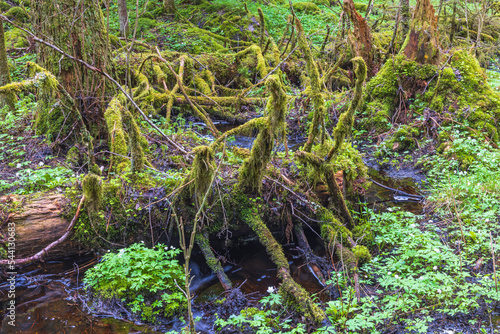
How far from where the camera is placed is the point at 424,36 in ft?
26.7

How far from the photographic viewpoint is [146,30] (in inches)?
546

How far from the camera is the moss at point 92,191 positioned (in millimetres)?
3606

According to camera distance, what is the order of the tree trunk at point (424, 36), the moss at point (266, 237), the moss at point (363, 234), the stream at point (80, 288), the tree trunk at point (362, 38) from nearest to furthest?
the stream at point (80, 288) → the moss at point (266, 237) → the moss at point (363, 234) → the tree trunk at point (424, 36) → the tree trunk at point (362, 38)

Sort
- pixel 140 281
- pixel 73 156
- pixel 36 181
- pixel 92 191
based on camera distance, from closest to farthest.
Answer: pixel 140 281
pixel 92 191
pixel 36 181
pixel 73 156

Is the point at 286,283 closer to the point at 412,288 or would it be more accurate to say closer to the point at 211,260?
the point at 211,260

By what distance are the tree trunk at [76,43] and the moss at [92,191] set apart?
2.28 m

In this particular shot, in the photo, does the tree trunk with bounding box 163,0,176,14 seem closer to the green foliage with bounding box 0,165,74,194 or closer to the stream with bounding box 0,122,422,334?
the green foliage with bounding box 0,165,74,194

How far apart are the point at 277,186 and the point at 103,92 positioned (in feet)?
10.7

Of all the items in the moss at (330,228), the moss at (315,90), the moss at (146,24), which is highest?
the moss at (146,24)

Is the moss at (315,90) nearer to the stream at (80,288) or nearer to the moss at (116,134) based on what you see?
the stream at (80,288)

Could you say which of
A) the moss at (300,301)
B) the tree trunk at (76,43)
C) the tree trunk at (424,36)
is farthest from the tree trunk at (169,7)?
the moss at (300,301)

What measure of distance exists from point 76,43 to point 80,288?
362 cm

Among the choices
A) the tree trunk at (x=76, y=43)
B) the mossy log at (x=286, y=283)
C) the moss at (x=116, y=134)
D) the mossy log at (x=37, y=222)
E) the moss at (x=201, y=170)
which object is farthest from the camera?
the tree trunk at (x=76, y=43)

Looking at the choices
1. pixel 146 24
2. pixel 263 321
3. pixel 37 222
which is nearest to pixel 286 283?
pixel 263 321
